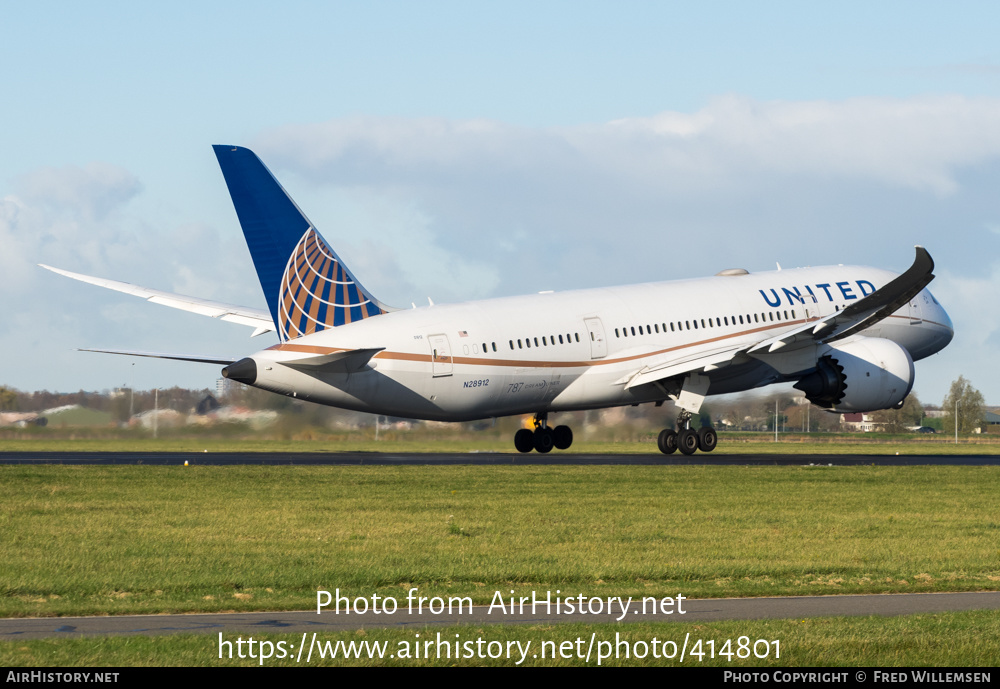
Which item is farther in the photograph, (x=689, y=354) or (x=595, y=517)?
(x=689, y=354)

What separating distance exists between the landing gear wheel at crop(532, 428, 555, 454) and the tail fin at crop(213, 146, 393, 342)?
10.6m

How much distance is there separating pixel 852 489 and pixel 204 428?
27.4 metres

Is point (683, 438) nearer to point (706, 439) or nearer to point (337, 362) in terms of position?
point (706, 439)

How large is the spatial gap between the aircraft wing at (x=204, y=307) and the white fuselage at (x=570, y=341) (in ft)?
27.0

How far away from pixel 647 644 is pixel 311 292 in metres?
28.8

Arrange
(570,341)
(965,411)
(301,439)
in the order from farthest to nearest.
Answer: (965,411) → (301,439) → (570,341)

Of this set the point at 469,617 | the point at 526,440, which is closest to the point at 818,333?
the point at 526,440

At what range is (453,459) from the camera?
4194cm

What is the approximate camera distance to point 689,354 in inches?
1795

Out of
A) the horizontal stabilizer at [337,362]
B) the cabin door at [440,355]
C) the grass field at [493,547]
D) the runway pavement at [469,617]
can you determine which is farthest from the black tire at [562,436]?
the runway pavement at [469,617]

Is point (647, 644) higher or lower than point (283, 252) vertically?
lower

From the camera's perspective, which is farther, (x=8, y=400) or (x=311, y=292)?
(x=8, y=400)
